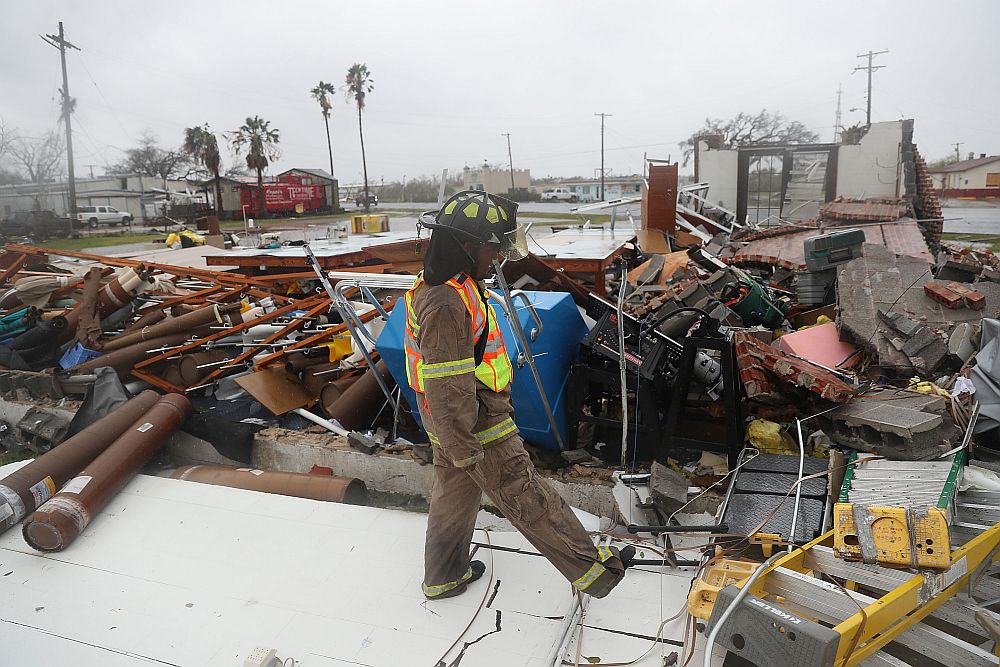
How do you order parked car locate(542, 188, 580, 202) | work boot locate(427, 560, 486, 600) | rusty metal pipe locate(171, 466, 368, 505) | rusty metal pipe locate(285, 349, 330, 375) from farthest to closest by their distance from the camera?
1. parked car locate(542, 188, 580, 202)
2. rusty metal pipe locate(285, 349, 330, 375)
3. rusty metal pipe locate(171, 466, 368, 505)
4. work boot locate(427, 560, 486, 600)

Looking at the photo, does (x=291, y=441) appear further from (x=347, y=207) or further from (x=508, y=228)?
(x=347, y=207)

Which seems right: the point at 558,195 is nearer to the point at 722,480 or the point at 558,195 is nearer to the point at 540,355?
the point at 540,355

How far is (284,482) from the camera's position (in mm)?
4277

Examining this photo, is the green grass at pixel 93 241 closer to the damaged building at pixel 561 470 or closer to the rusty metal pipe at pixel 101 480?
the damaged building at pixel 561 470

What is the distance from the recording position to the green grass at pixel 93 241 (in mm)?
23016

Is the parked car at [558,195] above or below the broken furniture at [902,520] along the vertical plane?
above

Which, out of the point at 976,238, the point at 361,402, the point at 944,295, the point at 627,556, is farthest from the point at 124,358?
the point at 976,238

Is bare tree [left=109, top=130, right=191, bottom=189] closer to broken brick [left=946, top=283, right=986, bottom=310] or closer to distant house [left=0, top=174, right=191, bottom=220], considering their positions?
distant house [left=0, top=174, right=191, bottom=220]

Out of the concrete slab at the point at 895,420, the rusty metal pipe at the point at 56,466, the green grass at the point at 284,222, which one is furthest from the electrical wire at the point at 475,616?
the green grass at the point at 284,222

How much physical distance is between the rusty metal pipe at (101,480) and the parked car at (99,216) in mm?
31405

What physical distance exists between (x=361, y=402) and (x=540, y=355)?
5.79ft

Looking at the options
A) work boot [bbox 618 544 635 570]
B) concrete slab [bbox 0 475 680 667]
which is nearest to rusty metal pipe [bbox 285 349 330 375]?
concrete slab [bbox 0 475 680 667]

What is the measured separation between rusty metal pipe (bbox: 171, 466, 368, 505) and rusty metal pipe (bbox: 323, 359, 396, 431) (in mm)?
619

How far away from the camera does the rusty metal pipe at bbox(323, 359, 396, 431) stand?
485cm
